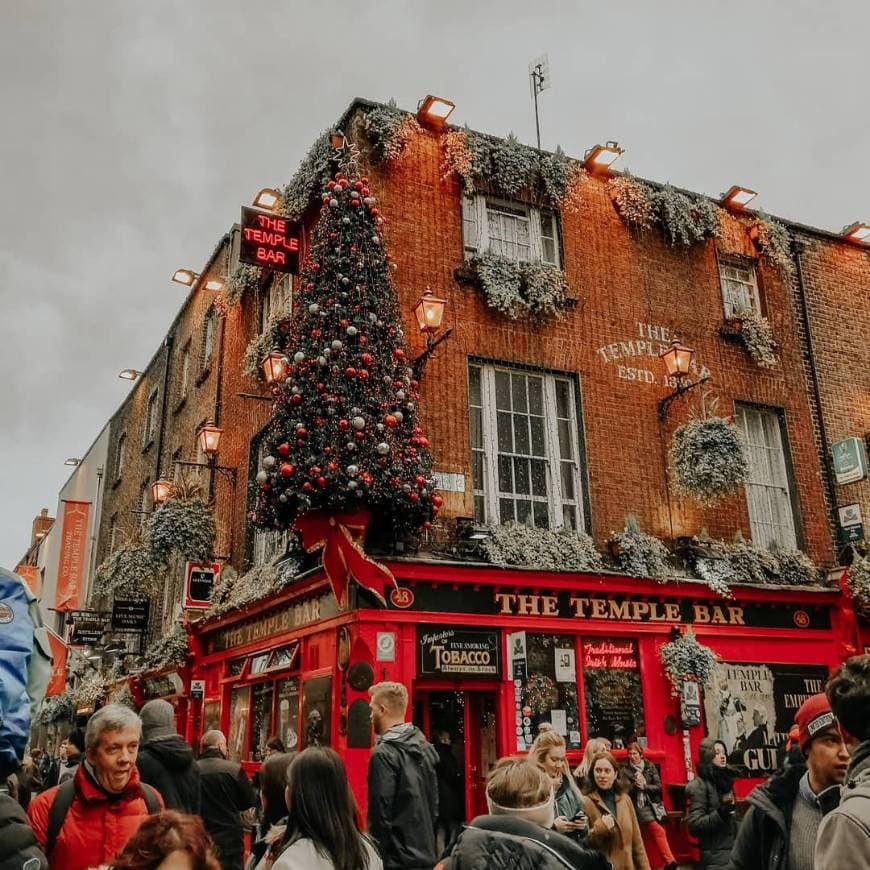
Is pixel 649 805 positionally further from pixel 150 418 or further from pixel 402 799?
pixel 150 418

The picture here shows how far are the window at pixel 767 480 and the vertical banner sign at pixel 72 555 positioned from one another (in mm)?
20369

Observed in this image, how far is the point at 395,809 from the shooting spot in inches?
203

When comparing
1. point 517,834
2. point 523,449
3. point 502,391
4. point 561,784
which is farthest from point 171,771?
point 502,391

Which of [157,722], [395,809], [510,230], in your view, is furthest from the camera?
[510,230]

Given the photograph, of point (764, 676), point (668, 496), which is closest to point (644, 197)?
point (668, 496)

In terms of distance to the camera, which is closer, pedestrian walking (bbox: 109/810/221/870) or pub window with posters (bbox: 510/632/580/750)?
pedestrian walking (bbox: 109/810/221/870)

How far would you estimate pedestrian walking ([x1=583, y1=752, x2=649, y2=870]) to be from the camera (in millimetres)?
6188

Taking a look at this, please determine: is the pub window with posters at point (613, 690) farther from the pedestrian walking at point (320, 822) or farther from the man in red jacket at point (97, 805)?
the pedestrian walking at point (320, 822)

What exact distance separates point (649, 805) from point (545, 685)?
2988 mm

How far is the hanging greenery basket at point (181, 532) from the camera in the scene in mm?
15188

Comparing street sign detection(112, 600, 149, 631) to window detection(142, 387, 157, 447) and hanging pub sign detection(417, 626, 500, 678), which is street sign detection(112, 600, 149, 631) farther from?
hanging pub sign detection(417, 626, 500, 678)

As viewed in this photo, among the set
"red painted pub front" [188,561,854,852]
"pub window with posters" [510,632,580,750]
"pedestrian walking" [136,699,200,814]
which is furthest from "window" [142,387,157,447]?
A: "pedestrian walking" [136,699,200,814]

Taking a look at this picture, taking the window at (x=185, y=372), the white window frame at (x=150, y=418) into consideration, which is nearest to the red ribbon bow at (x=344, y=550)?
the window at (x=185, y=372)

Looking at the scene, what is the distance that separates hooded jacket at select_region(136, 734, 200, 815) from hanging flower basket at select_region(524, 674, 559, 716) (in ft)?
22.1
